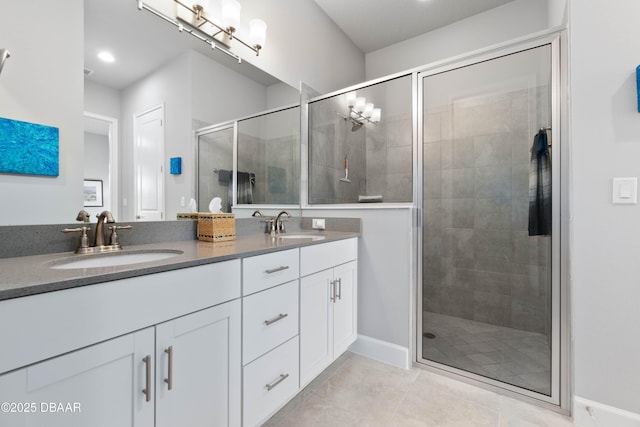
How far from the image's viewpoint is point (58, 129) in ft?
3.63

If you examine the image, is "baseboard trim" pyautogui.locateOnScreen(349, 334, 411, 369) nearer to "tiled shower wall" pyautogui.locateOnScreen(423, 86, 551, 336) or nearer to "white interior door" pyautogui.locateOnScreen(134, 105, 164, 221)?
"tiled shower wall" pyautogui.locateOnScreen(423, 86, 551, 336)

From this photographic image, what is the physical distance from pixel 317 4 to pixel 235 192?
1.95m

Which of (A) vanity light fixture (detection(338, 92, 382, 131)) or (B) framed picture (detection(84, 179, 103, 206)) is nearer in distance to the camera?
(B) framed picture (detection(84, 179, 103, 206))

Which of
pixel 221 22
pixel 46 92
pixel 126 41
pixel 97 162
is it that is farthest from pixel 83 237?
pixel 221 22

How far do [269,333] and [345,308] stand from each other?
737 millimetres

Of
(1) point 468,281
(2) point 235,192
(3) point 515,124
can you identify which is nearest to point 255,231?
(2) point 235,192

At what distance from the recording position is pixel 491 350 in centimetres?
194

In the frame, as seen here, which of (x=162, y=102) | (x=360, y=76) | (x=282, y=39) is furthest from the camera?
(x=360, y=76)

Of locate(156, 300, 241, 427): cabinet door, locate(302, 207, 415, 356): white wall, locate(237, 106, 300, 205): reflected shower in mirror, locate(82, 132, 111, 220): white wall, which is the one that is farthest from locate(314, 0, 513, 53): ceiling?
locate(156, 300, 241, 427): cabinet door

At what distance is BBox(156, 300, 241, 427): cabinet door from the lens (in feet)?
2.88

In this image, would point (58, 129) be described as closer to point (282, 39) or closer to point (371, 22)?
point (282, 39)

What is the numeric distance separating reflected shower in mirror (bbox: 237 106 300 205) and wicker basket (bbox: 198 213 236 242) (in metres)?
0.44

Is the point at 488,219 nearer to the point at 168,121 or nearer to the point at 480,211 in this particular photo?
the point at 480,211

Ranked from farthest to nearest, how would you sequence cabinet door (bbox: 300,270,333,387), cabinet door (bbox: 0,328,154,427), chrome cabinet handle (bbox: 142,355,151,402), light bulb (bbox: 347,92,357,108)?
light bulb (bbox: 347,92,357,108), cabinet door (bbox: 300,270,333,387), chrome cabinet handle (bbox: 142,355,151,402), cabinet door (bbox: 0,328,154,427)
